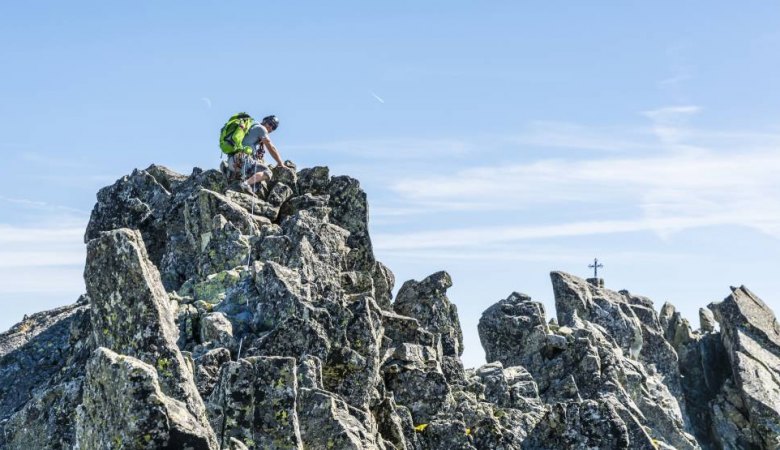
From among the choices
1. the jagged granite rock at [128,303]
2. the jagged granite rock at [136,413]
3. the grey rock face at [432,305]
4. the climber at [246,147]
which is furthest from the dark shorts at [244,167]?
A: the jagged granite rock at [136,413]

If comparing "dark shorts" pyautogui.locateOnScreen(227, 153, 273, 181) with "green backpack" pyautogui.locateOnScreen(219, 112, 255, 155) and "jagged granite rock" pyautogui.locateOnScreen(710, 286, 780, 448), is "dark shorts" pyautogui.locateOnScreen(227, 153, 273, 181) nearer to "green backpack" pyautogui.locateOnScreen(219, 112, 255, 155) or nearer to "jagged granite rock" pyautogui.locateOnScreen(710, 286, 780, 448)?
"green backpack" pyautogui.locateOnScreen(219, 112, 255, 155)

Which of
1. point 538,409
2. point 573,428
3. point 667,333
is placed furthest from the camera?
point 667,333

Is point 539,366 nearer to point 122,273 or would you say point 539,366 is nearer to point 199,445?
point 122,273

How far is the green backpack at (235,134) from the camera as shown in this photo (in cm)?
4525

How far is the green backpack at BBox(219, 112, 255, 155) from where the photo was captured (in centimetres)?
4525

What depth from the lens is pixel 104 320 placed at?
23.6 metres

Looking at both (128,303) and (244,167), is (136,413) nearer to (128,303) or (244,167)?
(128,303)

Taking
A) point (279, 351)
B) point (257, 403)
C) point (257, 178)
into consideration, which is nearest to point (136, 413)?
point (257, 403)

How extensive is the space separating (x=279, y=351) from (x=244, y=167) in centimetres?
1649

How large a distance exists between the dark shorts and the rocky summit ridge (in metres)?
0.75

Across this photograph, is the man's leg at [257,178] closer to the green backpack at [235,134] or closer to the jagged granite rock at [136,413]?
the green backpack at [235,134]

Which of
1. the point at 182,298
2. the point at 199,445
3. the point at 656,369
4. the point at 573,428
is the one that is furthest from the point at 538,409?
the point at 656,369

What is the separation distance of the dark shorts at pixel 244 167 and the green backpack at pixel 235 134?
0.86 feet

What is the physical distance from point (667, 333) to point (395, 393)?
6757 cm
